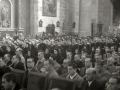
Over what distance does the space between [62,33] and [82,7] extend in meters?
5.06

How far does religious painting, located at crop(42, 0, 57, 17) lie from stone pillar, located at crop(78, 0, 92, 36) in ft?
13.7

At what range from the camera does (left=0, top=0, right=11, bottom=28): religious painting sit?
26712 mm

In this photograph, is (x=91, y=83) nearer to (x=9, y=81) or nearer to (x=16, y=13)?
(x=9, y=81)

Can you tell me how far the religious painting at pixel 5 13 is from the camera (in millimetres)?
26712

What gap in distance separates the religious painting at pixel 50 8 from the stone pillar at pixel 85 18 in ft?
13.7

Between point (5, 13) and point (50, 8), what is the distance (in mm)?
7232

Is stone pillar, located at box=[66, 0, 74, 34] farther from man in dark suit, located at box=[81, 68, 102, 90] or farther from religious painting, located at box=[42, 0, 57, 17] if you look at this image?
man in dark suit, located at box=[81, 68, 102, 90]

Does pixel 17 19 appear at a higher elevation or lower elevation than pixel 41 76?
higher

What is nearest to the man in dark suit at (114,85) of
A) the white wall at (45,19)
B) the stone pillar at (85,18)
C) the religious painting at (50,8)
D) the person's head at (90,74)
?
the person's head at (90,74)

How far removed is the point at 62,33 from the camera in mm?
32562

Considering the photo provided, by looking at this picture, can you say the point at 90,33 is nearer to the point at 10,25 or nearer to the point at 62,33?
the point at 62,33

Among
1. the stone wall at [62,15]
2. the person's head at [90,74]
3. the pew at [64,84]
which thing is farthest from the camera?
the stone wall at [62,15]

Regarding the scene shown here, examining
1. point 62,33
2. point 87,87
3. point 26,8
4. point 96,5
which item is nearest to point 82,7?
point 96,5

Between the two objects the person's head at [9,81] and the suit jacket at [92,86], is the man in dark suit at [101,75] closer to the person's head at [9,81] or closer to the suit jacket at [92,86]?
the suit jacket at [92,86]
